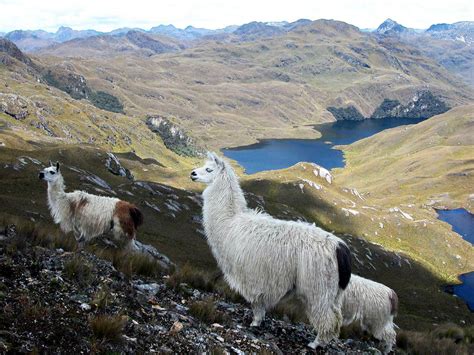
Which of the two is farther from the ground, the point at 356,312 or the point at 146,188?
the point at 356,312

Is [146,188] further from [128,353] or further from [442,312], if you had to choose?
[128,353]

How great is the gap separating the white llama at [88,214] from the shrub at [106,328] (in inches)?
475

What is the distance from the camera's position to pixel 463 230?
12450 centimetres

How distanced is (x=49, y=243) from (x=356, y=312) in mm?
10362

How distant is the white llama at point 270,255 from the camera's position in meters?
9.52

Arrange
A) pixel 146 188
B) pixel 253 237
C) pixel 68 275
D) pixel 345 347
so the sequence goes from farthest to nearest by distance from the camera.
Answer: pixel 146 188 → pixel 345 347 → pixel 253 237 → pixel 68 275

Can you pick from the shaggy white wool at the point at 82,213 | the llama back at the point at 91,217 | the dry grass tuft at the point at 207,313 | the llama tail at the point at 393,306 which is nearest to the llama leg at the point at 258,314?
the dry grass tuft at the point at 207,313

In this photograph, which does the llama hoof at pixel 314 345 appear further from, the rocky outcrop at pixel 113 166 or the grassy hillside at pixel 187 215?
the rocky outcrop at pixel 113 166

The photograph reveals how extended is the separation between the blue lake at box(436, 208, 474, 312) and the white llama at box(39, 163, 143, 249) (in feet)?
243

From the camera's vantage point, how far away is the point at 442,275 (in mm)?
83812

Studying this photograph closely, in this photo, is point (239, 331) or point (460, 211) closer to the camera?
point (239, 331)

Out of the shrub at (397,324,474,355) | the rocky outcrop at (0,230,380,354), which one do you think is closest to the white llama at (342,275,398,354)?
the shrub at (397,324,474,355)

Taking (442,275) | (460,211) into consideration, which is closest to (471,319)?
(442,275)

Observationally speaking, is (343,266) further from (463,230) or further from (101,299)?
(463,230)
